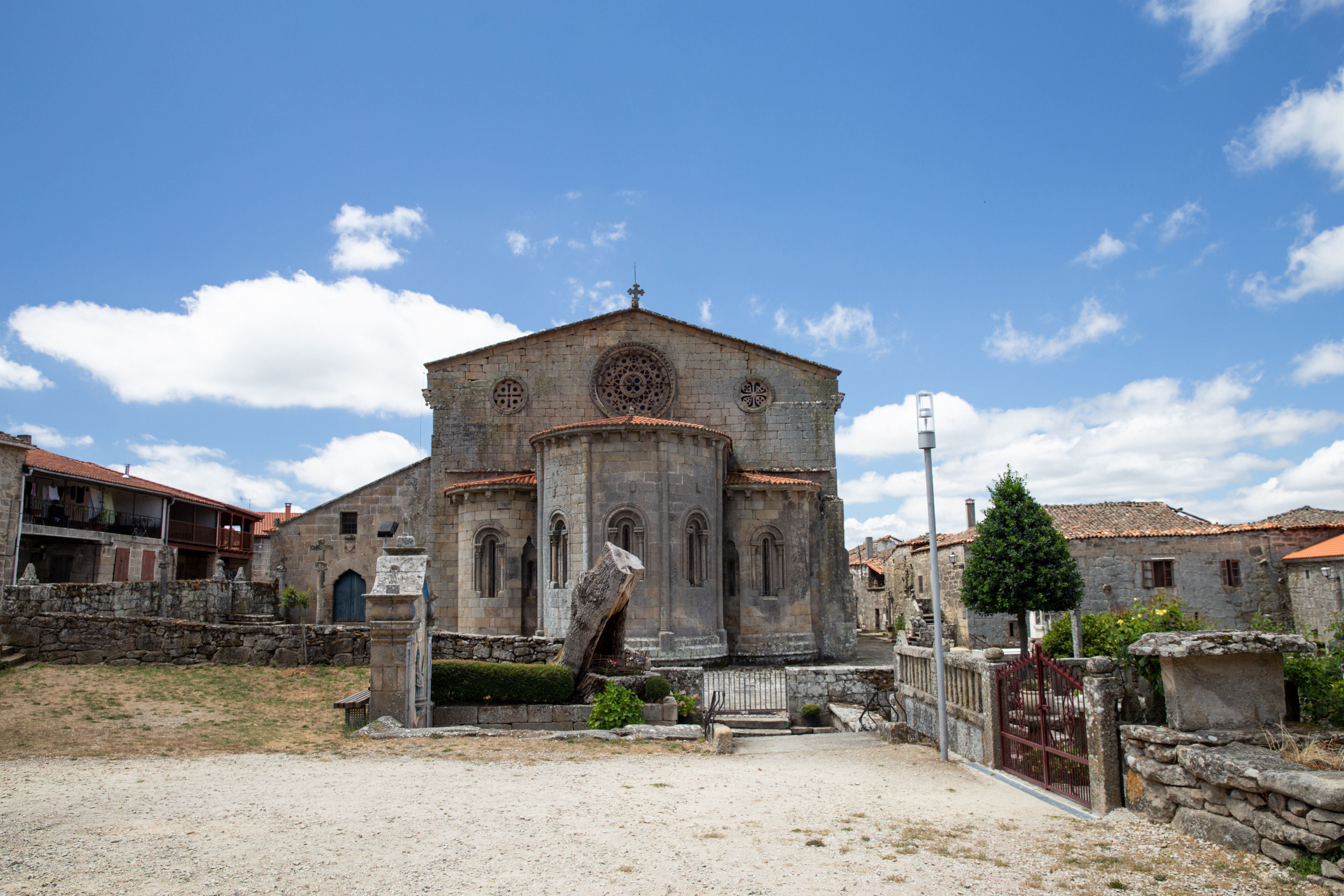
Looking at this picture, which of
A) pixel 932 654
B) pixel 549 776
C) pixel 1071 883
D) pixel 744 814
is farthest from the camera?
pixel 932 654

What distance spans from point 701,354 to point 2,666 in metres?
18.9

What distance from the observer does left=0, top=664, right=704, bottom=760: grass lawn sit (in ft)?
34.0

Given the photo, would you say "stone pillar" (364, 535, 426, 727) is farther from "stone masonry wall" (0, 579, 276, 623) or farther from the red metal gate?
"stone masonry wall" (0, 579, 276, 623)

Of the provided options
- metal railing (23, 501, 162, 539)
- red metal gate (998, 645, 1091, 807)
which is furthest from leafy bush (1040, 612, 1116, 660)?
metal railing (23, 501, 162, 539)

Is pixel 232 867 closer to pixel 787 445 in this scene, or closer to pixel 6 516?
pixel 787 445

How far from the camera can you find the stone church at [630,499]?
20.4 m

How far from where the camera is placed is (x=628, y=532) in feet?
66.6

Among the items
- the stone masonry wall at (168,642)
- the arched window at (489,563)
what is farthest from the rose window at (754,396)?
the stone masonry wall at (168,642)

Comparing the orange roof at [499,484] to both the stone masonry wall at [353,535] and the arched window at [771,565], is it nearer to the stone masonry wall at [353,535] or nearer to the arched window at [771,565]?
the stone masonry wall at [353,535]

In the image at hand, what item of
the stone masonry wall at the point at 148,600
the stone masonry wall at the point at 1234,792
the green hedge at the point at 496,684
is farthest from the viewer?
the stone masonry wall at the point at 148,600

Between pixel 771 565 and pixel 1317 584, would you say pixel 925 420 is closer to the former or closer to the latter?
pixel 771 565

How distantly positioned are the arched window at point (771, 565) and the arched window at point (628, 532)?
4.31 metres

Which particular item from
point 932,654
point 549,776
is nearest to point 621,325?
point 932,654

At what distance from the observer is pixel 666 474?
67.2ft
